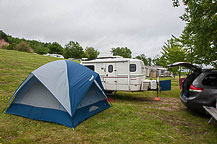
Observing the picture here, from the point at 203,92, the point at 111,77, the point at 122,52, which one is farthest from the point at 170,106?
the point at 122,52

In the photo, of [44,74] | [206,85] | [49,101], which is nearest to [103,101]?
[49,101]

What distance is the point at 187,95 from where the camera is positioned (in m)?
5.12

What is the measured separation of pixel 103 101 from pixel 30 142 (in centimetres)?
310

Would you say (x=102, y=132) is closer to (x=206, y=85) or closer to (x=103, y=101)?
(x=103, y=101)

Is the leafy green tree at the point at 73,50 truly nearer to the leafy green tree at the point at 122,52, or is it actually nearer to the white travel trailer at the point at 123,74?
the leafy green tree at the point at 122,52

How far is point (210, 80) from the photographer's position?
15.4ft

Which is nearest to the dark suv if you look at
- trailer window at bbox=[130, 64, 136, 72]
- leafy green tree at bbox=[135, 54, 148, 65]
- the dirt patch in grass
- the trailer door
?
the dirt patch in grass

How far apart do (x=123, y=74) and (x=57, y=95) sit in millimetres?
4137

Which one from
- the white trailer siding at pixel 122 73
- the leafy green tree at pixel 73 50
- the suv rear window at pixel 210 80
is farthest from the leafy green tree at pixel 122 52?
the suv rear window at pixel 210 80

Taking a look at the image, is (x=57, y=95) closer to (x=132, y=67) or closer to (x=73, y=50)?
(x=132, y=67)

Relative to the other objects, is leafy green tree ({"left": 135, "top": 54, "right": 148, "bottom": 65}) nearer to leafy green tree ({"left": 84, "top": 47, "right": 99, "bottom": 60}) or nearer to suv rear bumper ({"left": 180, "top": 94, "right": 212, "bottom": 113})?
leafy green tree ({"left": 84, "top": 47, "right": 99, "bottom": 60})

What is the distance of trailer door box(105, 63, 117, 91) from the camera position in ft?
25.6

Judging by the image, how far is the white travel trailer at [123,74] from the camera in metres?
7.37

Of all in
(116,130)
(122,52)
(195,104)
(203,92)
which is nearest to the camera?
(116,130)
